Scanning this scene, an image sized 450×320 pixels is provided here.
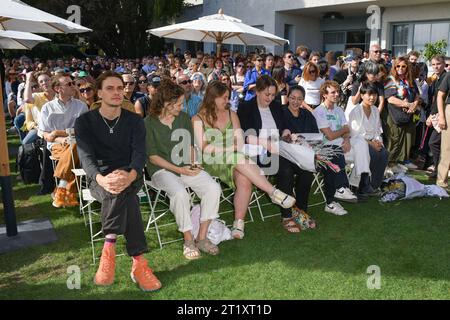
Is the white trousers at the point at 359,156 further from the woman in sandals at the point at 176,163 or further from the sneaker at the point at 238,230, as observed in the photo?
the woman in sandals at the point at 176,163

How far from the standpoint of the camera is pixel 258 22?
824 inches

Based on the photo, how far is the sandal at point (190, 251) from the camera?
13.0 feet

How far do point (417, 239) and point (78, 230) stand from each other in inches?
139

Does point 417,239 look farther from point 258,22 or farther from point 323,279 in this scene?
point 258,22

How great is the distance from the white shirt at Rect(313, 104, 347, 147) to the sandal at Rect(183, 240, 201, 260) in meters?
2.35

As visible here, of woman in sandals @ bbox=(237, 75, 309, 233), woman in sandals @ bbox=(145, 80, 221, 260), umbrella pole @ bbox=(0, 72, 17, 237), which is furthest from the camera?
woman in sandals @ bbox=(237, 75, 309, 233)

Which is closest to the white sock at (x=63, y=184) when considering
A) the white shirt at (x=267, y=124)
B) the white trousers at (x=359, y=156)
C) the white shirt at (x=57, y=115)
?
the white shirt at (x=57, y=115)

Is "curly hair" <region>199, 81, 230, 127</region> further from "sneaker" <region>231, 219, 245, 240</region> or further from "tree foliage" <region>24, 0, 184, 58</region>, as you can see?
"tree foliage" <region>24, 0, 184, 58</region>

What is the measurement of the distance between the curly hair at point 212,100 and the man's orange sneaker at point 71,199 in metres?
1.99

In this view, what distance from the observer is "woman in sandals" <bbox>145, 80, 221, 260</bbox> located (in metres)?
4.07

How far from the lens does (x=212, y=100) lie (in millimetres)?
4520

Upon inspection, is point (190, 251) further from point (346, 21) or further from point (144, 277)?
point (346, 21)

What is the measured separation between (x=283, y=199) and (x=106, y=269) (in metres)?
1.86

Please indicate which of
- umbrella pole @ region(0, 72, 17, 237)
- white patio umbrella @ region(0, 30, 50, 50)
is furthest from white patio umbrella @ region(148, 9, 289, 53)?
umbrella pole @ region(0, 72, 17, 237)
